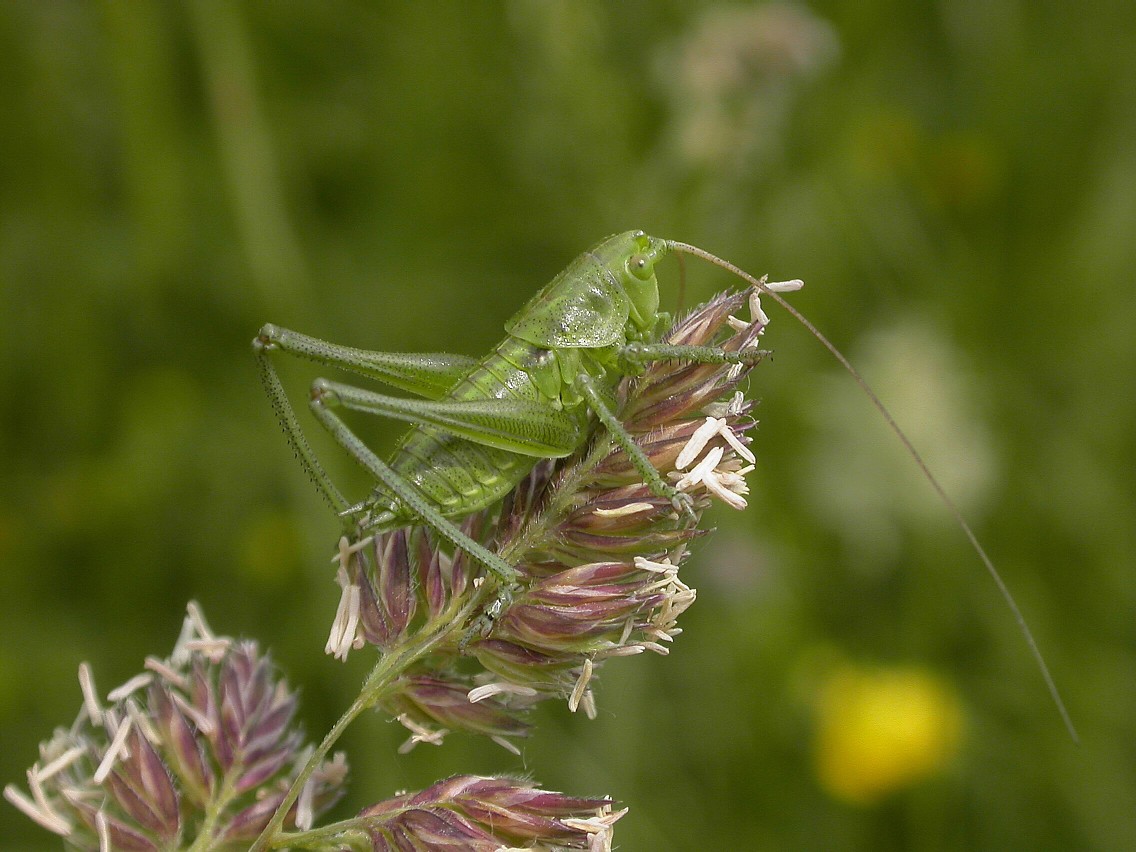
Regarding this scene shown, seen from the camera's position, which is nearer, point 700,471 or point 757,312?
point 700,471

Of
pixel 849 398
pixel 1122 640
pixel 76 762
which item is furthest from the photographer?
pixel 849 398

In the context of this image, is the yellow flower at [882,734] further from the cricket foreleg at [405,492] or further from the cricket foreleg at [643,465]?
the cricket foreleg at [405,492]

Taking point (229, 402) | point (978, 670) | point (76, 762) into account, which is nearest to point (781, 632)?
point (978, 670)

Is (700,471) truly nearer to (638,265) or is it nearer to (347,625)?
(347,625)

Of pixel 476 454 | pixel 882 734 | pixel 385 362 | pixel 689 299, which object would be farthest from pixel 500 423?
pixel 882 734

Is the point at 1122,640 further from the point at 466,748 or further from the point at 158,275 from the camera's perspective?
the point at 158,275

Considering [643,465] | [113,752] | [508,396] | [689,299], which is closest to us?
[113,752]

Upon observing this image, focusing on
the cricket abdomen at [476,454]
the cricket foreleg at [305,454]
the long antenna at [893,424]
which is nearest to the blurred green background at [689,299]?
the long antenna at [893,424]
